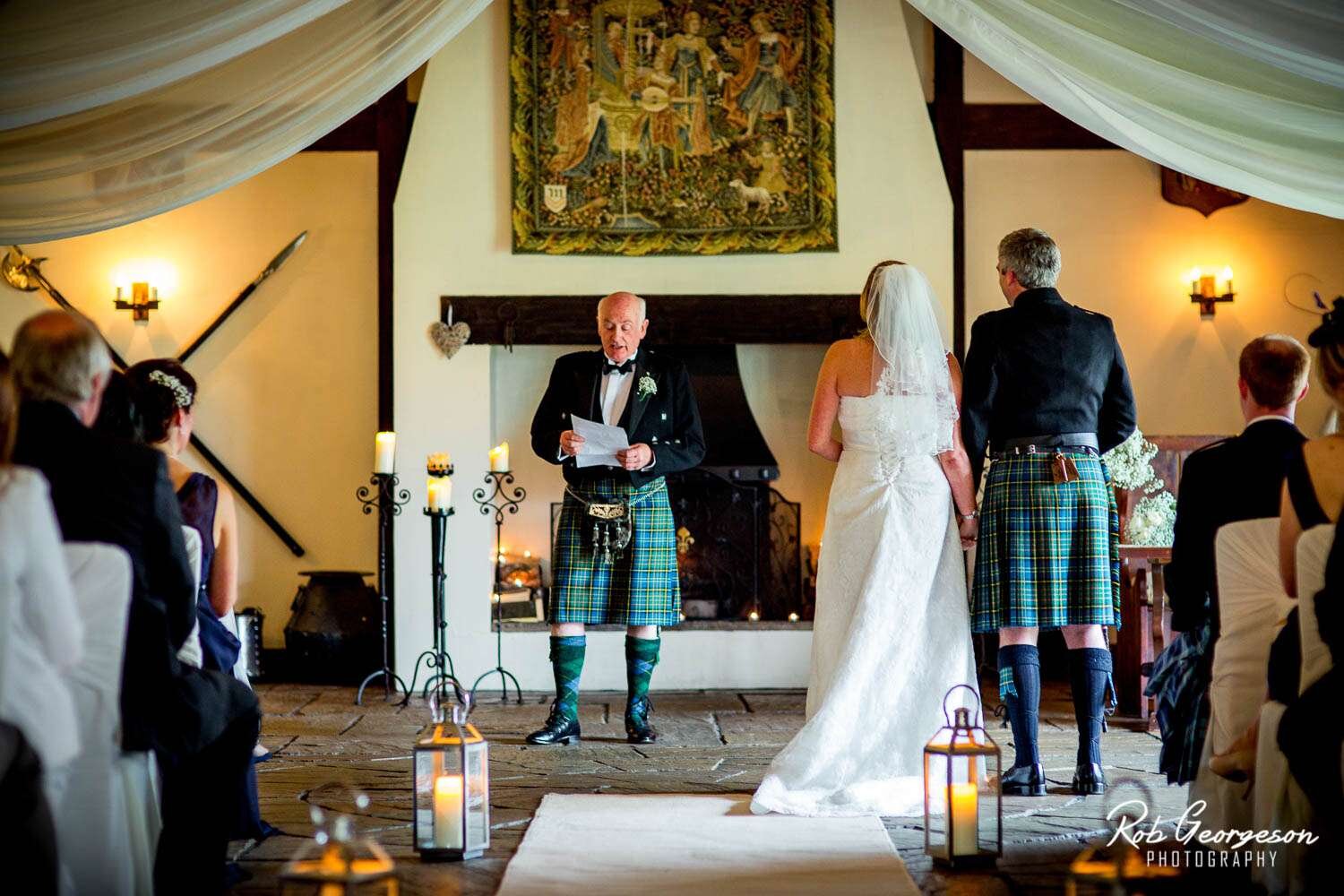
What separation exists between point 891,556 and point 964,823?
96cm

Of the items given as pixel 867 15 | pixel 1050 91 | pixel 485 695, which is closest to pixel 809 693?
pixel 1050 91

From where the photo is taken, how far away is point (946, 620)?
3.76 m

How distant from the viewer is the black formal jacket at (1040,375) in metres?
3.72

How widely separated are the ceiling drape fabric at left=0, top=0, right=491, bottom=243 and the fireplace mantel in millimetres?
2791

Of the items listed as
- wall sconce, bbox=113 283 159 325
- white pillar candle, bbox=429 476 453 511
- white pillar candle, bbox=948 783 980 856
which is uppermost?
wall sconce, bbox=113 283 159 325

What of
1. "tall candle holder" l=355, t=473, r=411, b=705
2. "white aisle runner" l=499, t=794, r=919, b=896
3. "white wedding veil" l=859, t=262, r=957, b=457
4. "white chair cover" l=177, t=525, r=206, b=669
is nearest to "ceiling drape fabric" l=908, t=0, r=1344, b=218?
"white wedding veil" l=859, t=262, r=957, b=457

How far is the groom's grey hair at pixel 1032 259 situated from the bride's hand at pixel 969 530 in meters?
0.70

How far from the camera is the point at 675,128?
6371 millimetres

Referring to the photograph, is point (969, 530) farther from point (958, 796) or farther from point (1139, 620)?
point (1139, 620)

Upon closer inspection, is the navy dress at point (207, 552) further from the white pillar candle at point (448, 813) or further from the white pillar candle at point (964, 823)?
the white pillar candle at point (964, 823)

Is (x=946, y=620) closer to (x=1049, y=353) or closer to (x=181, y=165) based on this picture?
(x=1049, y=353)

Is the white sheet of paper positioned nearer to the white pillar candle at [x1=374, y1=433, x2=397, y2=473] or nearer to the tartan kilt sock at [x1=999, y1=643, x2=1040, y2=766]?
the white pillar candle at [x1=374, y1=433, x2=397, y2=473]

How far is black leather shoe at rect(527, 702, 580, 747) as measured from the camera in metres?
4.75

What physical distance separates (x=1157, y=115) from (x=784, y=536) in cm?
395
